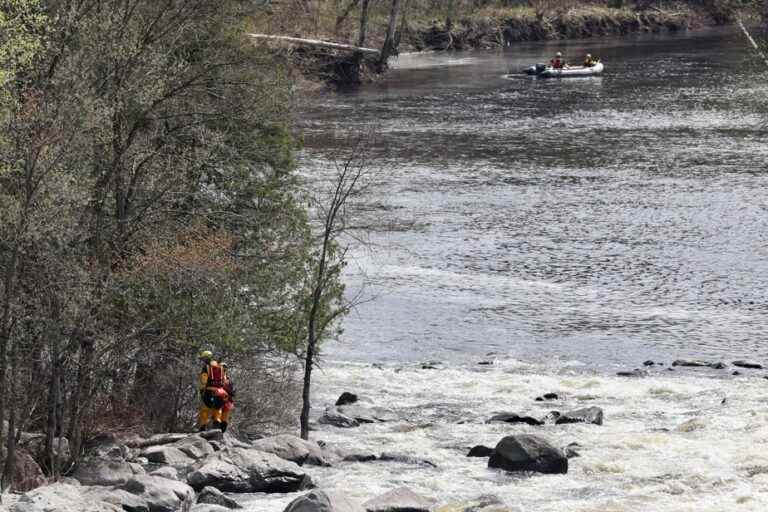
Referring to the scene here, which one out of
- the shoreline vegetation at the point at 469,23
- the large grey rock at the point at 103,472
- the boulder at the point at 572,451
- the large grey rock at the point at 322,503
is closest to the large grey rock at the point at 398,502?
the large grey rock at the point at 322,503

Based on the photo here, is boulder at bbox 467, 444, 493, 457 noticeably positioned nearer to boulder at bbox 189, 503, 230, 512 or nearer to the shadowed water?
boulder at bbox 189, 503, 230, 512

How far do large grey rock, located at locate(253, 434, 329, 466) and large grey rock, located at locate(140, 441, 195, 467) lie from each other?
5.50 ft

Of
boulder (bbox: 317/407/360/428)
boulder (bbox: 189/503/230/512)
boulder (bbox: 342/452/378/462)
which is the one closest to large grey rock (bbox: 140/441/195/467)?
boulder (bbox: 189/503/230/512)

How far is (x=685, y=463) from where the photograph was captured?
2411 centimetres

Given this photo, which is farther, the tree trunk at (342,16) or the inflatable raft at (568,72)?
the tree trunk at (342,16)

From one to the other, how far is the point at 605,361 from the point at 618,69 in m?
60.5

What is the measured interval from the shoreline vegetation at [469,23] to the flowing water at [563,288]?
26.8ft

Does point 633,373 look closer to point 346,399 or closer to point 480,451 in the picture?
Result: point 346,399

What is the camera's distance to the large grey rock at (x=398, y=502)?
20.2 metres

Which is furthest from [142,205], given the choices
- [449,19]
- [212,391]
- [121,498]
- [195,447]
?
[449,19]

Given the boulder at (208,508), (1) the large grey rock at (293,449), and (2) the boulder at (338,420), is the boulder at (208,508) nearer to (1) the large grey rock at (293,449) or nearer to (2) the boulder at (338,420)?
(1) the large grey rock at (293,449)

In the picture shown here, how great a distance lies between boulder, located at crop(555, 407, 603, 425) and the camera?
2791 cm

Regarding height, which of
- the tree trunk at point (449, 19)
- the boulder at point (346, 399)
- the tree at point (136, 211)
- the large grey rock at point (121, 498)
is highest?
the tree trunk at point (449, 19)

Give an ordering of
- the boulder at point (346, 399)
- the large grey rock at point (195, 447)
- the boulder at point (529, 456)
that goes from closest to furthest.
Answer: the large grey rock at point (195, 447)
the boulder at point (529, 456)
the boulder at point (346, 399)
